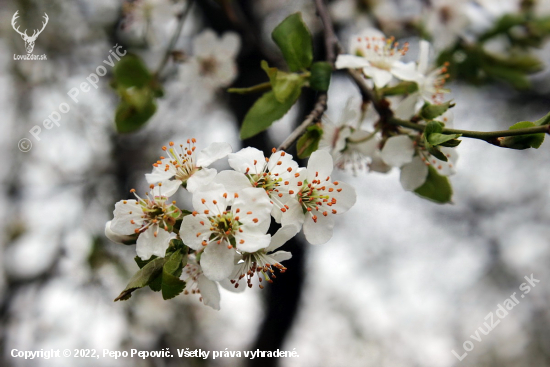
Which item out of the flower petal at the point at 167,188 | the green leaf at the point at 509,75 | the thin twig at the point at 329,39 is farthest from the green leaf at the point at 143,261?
the green leaf at the point at 509,75

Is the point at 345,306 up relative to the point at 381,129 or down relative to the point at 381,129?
down

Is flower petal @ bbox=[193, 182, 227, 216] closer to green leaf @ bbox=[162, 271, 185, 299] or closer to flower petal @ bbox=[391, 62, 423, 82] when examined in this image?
green leaf @ bbox=[162, 271, 185, 299]

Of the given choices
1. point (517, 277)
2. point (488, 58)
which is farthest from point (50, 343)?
point (517, 277)

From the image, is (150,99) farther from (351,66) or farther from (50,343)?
(50,343)

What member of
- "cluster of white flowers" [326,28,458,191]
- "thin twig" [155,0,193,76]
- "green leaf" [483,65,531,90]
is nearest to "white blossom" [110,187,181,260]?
"cluster of white flowers" [326,28,458,191]

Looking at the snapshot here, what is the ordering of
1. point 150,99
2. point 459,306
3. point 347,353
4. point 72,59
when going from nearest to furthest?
1. point 150,99
2. point 72,59
3. point 459,306
4. point 347,353

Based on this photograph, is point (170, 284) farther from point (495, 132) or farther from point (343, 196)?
point (495, 132)

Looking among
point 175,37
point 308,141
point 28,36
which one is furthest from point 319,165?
point 28,36
